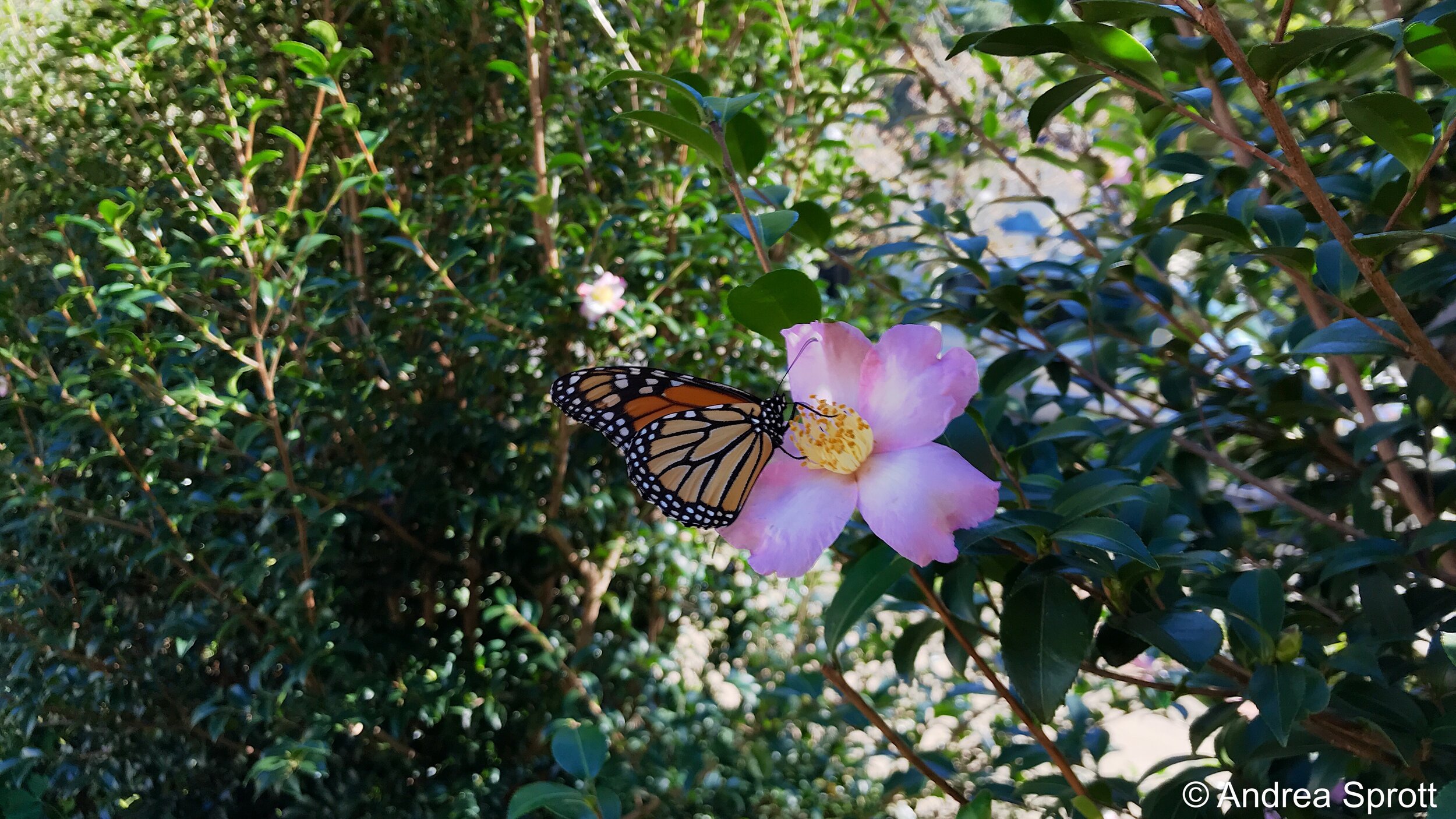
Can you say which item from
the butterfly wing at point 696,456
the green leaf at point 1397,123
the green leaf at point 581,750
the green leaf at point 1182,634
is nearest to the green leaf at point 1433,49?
the green leaf at point 1397,123

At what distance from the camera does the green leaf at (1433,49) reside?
542 millimetres

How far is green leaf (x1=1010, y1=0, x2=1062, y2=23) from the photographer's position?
2.61 feet

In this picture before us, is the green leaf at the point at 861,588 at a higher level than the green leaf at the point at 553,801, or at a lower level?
higher

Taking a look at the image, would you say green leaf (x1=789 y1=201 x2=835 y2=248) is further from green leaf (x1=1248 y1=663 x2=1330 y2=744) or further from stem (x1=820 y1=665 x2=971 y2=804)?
green leaf (x1=1248 y1=663 x2=1330 y2=744)

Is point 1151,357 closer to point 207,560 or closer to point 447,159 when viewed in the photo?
point 447,159

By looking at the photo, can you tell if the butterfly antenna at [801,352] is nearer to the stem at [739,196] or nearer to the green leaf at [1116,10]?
the stem at [739,196]

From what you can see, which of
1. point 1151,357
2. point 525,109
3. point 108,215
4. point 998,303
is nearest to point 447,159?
point 525,109

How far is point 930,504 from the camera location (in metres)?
0.50

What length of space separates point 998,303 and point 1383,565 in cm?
44

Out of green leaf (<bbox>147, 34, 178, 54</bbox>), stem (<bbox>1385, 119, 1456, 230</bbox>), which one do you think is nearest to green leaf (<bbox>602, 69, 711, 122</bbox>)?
stem (<bbox>1385, 119, 1456, 230</bbox>)

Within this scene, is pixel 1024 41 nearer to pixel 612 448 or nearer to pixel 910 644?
pixel 910 644

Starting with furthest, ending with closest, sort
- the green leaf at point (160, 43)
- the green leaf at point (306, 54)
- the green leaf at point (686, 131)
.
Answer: the green leaf at point (160, 43), the green leaf at point (306, 54), the green leaf at point (686, 131)

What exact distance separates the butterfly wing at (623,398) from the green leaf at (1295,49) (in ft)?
1.38

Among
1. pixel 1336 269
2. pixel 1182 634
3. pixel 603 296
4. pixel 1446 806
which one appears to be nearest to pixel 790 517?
pixel 1182 634
